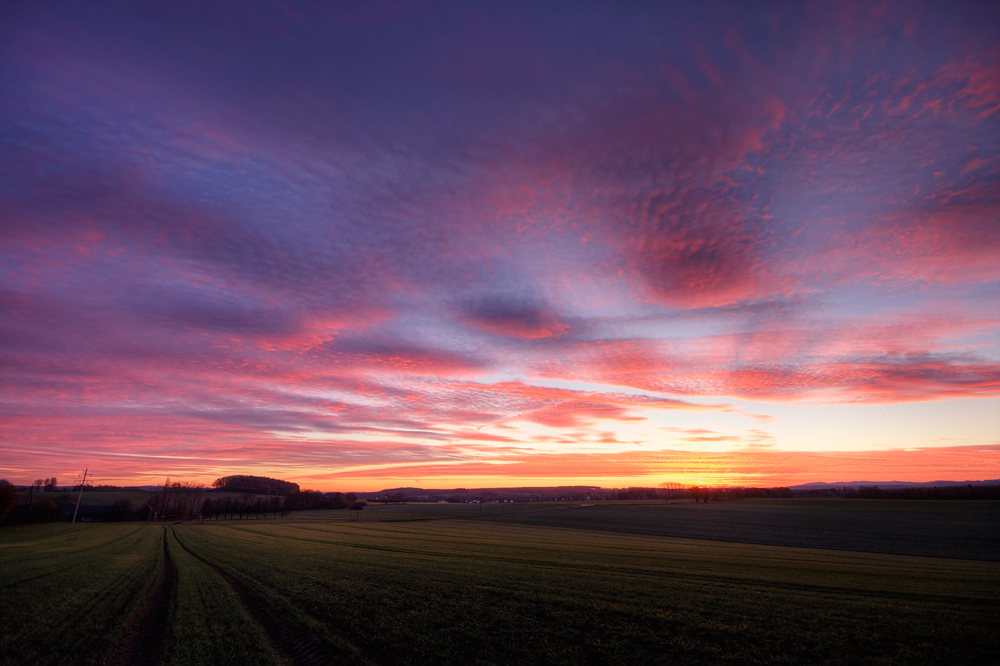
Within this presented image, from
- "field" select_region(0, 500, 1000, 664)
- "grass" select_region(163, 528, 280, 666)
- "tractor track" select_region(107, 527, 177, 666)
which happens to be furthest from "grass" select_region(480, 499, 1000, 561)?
"tractor track" select_region(107, 527, 177, 666)

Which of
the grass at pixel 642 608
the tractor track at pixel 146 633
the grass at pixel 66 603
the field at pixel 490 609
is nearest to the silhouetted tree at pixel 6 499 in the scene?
the field at pixel 490 609

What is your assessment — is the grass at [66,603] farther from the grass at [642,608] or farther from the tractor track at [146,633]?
the grass at [642,608]

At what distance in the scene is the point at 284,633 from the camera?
1667 centimetres

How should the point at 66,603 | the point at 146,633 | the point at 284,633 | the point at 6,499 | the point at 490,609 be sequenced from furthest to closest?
the point at 6,499 → the point at 66,603 → the point at 490,609 → the point at 146,633 → the point at 284,633

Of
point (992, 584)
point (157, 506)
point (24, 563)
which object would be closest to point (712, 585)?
point (992, 584)

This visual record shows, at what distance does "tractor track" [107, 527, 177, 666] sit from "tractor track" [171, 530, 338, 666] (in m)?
3.38

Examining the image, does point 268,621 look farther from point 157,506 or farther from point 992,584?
point 157,506

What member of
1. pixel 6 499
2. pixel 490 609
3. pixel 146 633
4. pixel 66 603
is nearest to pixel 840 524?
pixel 490 609

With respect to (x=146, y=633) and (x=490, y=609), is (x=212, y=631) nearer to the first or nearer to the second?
(x=146, y=633)

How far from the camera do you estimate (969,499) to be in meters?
93.9

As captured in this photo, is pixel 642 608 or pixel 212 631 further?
pixel 642 608

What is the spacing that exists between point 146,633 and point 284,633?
232 inches

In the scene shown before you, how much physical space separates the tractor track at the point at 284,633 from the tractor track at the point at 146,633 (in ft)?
11.1

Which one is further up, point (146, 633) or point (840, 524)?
point (146, 633)
